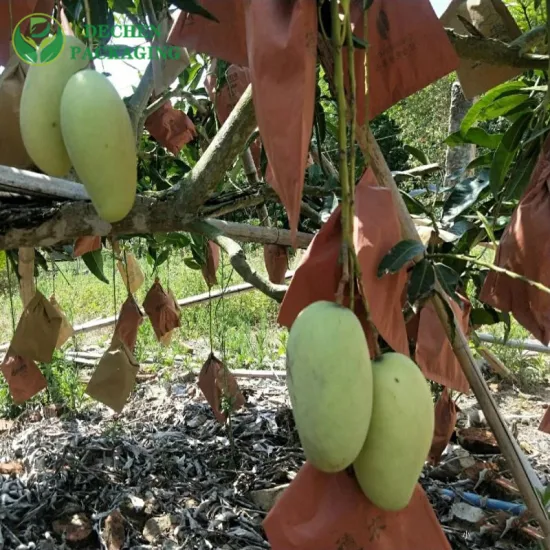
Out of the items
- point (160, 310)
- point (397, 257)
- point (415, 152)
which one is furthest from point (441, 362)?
point (160, 310)

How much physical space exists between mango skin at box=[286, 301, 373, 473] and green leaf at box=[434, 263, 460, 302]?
0.64 ft

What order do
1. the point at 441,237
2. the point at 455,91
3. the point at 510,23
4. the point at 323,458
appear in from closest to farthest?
the point at 323,458
the point at 510,23
the point at 441,237
the point at 455,91

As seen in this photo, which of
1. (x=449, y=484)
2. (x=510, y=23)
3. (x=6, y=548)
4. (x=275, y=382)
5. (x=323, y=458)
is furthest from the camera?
(x=275, y=382)

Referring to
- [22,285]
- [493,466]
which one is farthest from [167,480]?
[493,466]

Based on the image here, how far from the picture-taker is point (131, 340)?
74.4 inches

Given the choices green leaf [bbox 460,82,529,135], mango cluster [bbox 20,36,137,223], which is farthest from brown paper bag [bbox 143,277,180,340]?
mango cluster [bbox 20,36,137,223]

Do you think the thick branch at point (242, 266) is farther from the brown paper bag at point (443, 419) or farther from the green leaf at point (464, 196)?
the brown paper bag at point (443, 419)

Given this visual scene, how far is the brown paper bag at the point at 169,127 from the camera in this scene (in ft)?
5.68

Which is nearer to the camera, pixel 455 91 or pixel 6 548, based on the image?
pixel 6 548

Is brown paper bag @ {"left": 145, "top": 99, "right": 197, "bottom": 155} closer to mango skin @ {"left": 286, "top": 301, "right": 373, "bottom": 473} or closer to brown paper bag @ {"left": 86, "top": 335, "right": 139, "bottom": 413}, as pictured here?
brown paper bag @ {"left": 86, "top": 335, "right": 139, "bottom": 413}

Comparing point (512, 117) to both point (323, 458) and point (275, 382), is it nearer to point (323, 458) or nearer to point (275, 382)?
point (323, 458)

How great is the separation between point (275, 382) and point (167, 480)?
867mm

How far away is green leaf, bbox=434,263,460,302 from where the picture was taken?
57cm

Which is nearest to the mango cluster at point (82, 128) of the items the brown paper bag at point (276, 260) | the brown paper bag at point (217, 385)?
the brown paper bag at point (276, 260)
